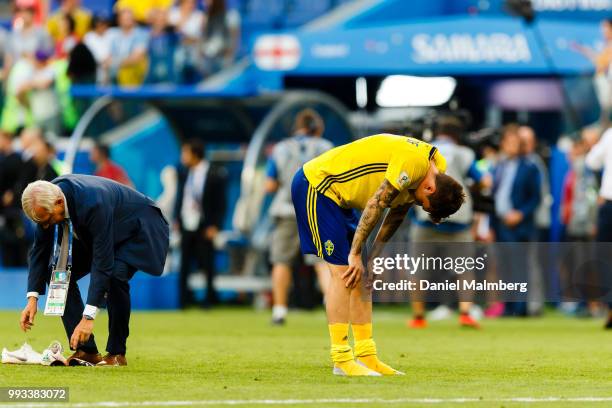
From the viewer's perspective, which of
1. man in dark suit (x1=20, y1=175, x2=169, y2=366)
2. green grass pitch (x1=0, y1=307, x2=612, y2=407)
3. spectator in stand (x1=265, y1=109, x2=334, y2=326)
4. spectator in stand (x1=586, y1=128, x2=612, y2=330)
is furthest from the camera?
spectator in stand (x1=265, y1=109, x2=334, y2=326)

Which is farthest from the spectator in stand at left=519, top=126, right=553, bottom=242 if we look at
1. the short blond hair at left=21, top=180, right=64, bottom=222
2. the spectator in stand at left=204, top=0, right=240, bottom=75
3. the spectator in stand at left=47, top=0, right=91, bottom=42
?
the short blond hair at left=21, top=180, right=64, bottom=222

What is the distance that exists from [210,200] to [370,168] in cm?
1073

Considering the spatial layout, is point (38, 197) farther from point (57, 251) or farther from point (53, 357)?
point (53, 357)

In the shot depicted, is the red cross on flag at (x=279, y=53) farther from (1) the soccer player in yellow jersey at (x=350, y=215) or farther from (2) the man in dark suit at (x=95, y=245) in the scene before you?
(1) the soccer player in yellow jersey at (x=350, y=215)

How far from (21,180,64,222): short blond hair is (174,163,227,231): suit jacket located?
10800mm

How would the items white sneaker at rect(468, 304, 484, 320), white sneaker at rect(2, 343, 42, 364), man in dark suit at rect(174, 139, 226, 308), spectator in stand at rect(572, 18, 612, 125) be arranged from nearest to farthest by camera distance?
white sneaker at rect(2, 343, 42, 364) < white sneaker at rect(468, 304, 484, 320) < spectator in stand at rect(572, 18, 612, 125) < man in dark suit at rect(174, 139, 226, 308)

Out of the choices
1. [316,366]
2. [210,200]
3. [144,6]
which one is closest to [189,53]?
[144,6]

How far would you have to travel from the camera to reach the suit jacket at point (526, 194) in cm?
1970

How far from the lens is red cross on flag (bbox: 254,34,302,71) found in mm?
20969

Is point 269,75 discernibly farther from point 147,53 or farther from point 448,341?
point 448,341

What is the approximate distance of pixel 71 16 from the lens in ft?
83.7

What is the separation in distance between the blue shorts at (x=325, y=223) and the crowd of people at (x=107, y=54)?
13.3 metres

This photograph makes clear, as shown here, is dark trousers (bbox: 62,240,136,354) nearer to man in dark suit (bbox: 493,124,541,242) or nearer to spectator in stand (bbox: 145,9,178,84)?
man in dark suit (bbox: 493,124,541,242)

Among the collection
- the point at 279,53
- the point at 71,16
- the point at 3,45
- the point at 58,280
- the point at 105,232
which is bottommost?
the point at 58,280
